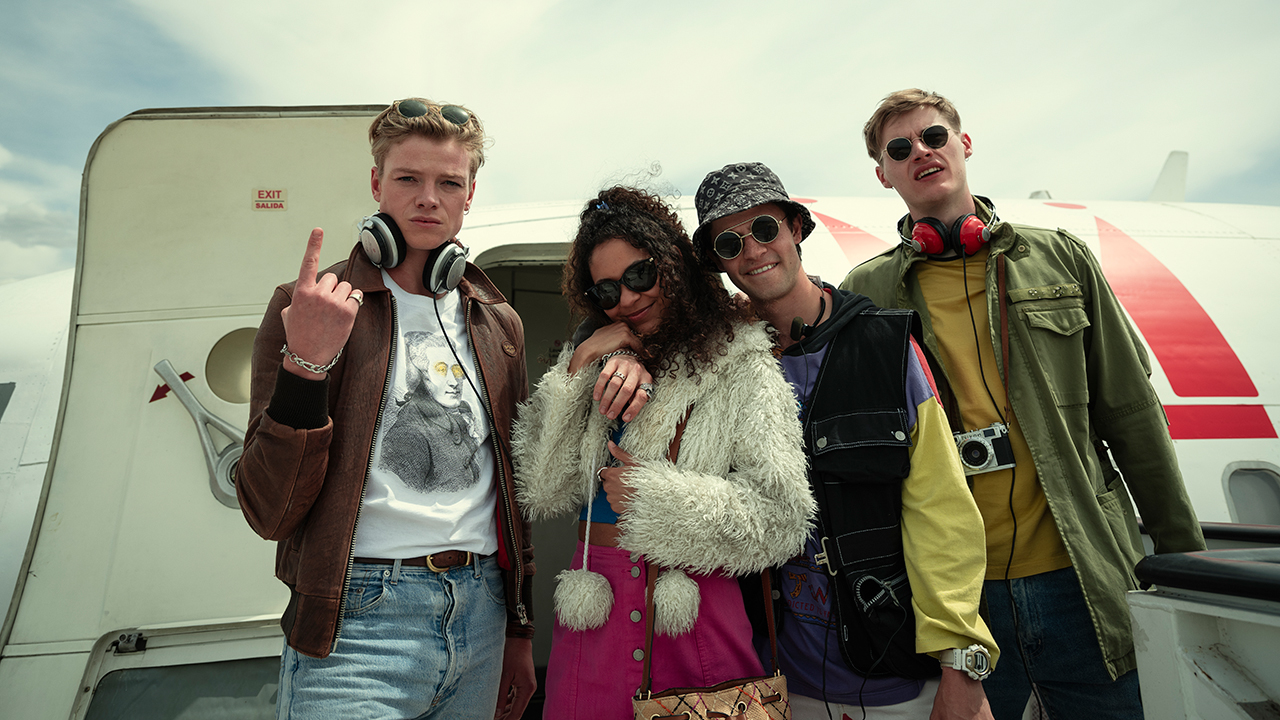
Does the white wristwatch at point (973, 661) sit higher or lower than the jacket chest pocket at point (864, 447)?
lower

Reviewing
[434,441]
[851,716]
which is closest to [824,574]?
[851,716]

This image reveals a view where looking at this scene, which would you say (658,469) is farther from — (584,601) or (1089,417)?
(1089,417)

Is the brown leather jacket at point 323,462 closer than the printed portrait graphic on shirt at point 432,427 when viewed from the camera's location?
Yes

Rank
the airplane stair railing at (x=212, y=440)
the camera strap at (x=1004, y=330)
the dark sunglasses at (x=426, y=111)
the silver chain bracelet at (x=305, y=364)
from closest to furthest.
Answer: the silver chain bracelet at (x=305, y=364) → the dark sunglasses at (x=426, y=111) → the camera strap at (x=1004, y=330) → the airplane stair railing at (x=212, y=440)

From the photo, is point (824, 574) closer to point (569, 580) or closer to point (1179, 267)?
point (569, 580)

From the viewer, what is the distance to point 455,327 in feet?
6.55

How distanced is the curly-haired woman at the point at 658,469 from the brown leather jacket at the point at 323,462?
0.21 m

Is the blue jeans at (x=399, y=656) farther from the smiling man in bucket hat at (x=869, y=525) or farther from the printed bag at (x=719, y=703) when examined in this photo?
the smiling man in bucket hat at (x=869, y=525)

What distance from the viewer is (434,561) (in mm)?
1680

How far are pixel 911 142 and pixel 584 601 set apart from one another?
6.73 ft

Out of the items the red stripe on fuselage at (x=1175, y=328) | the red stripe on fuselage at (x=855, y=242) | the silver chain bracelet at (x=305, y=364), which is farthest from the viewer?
the red stripe on fuselage at (x=855, y=242)

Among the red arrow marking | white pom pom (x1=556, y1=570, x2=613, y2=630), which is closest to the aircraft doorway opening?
the red arrow marking

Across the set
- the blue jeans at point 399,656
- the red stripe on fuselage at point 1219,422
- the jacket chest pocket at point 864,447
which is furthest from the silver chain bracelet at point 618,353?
the red stripe on fuselage at point 1219,422

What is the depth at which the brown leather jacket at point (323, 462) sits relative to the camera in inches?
58.7
